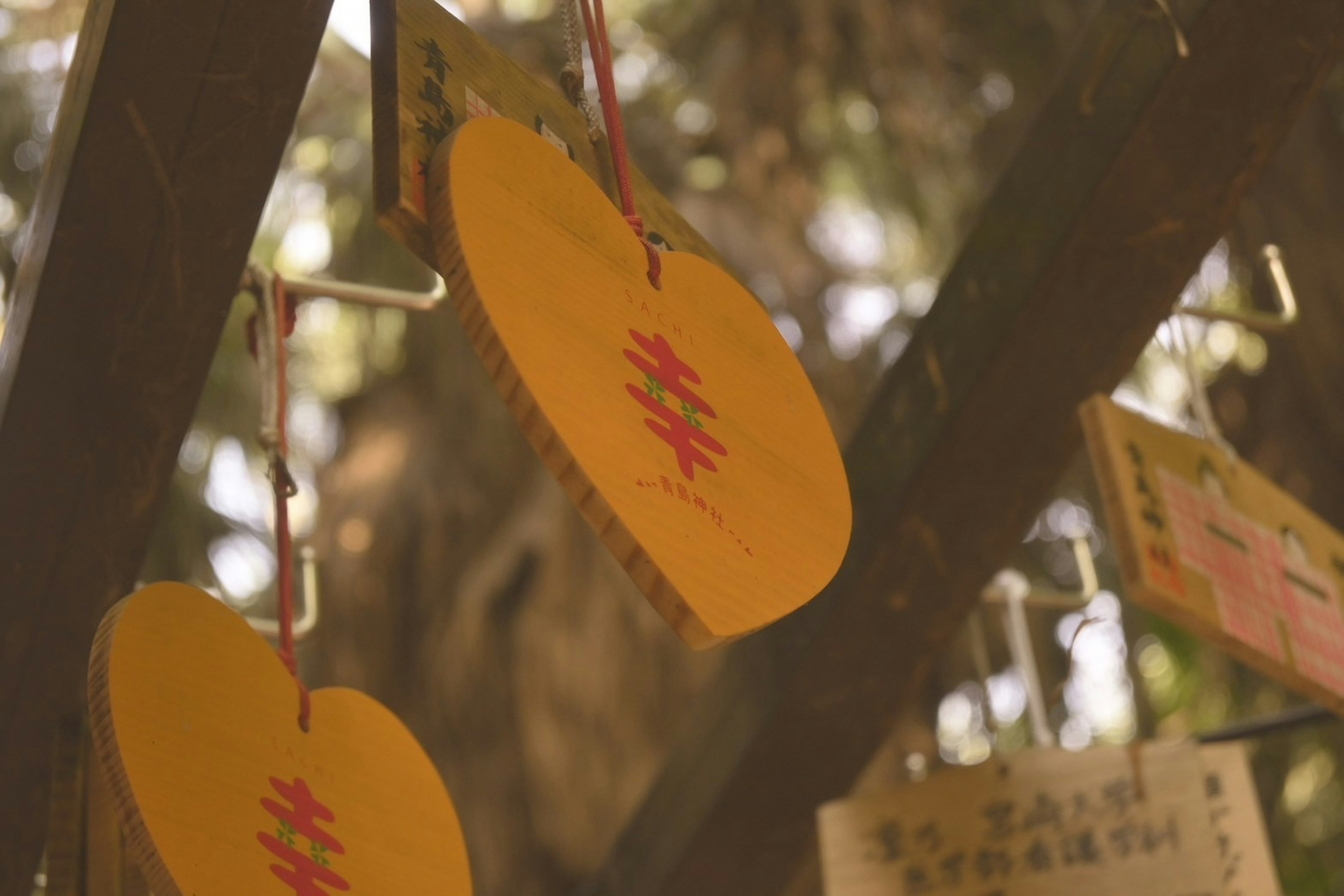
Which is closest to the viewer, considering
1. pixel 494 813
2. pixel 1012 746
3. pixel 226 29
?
pixel 226 29

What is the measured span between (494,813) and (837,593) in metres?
1.12

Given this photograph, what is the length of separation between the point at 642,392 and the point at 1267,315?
714 millimetres

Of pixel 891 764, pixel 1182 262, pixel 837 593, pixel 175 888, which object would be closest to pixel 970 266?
pixel 1182 262

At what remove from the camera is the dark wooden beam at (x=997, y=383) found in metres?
0.88

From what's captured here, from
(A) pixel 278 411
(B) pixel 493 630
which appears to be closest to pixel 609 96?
(A) pixel 278 411

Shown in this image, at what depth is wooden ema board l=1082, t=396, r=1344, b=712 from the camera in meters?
0.84

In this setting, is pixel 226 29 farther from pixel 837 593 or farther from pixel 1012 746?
pixel 1012 746

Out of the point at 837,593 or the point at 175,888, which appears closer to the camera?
the point at 175,888

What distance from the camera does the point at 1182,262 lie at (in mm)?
935

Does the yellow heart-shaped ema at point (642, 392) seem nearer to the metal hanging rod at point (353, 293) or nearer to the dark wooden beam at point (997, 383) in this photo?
the metal hanging rod at point (353, 293)

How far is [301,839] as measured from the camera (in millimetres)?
584

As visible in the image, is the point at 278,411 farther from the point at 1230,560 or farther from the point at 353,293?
the point at 1230,560

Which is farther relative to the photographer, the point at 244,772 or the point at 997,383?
the point at 997,383

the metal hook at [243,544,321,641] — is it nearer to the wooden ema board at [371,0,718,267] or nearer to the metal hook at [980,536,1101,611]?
the wooden ema board at [371,0,718,267]
